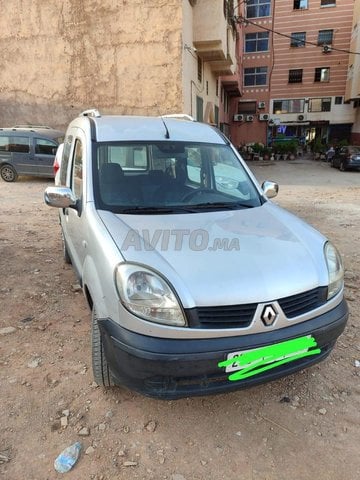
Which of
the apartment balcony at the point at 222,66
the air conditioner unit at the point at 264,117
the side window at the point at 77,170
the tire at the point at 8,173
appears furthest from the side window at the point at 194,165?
the air conditioner unit at the point at 264,117

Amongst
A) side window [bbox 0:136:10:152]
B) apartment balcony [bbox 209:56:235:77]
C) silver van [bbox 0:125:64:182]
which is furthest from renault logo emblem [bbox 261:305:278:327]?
apartment balcony [bbox 209:56:235:77]

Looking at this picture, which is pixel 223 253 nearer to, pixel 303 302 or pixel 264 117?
pixel 303 302

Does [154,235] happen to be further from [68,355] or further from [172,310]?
[68,355]

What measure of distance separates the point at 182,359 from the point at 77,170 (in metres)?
2.14

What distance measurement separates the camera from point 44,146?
1316cm

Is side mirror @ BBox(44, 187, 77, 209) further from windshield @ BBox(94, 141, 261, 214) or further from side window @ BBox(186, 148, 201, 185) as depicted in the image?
side window @ BBox(186, 148, 201, 185)

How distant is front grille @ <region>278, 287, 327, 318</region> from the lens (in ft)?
7.20

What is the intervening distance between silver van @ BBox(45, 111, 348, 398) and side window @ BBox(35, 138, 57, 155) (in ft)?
36.1

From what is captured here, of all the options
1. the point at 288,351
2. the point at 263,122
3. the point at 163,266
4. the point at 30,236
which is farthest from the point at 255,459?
the point at 263,122

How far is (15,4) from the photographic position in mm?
14852

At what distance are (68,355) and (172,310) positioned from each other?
4.92 ft

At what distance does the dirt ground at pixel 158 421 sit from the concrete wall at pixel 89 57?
39.5 feet

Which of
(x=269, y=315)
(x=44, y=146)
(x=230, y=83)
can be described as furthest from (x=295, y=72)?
(x=269, y=315)

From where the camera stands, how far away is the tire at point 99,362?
254 cm
